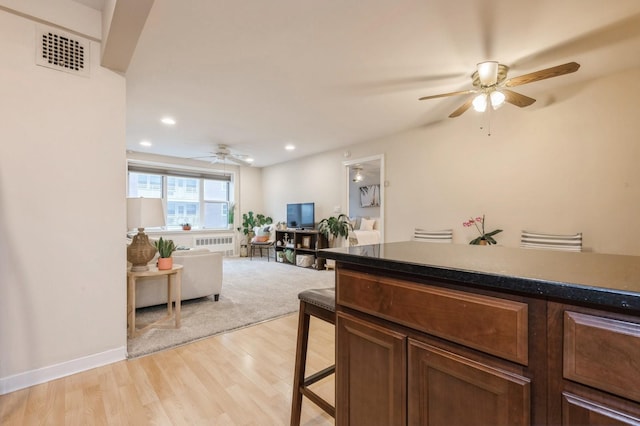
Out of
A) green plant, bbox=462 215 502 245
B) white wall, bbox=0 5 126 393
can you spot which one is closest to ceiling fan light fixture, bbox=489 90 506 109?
green plant, bbox=462 215 502 245

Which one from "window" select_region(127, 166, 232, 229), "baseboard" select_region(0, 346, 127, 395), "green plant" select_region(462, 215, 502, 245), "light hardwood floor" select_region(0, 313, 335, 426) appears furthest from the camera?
"window" select_region(127, 166, 232, 229)

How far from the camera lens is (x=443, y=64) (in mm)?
2594

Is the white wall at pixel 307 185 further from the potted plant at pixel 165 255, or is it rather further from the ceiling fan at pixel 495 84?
the potted plant at pixel 165 255

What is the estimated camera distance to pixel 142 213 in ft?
8.21

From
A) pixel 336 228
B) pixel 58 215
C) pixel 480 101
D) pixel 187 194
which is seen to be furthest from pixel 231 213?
pixel 480 101

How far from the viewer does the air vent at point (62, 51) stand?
1.94 metres

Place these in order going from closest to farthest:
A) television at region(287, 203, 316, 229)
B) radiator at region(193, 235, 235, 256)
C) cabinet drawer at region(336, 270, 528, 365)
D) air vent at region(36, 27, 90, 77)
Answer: cabinet drawer at region(336, 270, 528, 365) < air vent at region(36, 27, 90, 77) < television at region(287, 203, 316, 229) < radiator at region(193, 235, 235, 256)

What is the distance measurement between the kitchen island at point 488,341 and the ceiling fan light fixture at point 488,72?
→ 6.36 feet

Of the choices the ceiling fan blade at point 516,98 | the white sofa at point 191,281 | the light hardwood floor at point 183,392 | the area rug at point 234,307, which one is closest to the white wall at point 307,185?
the area rug at point 234,307

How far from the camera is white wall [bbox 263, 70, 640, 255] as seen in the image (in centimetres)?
284

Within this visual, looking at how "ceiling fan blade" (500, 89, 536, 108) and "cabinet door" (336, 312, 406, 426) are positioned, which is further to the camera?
"ceiling fan blade" (500, 89, 536, 108)

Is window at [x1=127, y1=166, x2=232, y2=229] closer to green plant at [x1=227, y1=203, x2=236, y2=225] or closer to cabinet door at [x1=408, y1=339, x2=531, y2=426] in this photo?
green plant at [x1=227, y1=203, x2=236, y2=225]

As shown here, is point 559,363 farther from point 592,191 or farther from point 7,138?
point 592,191

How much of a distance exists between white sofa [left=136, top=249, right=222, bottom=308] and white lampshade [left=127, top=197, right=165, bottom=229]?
0.88 metres
